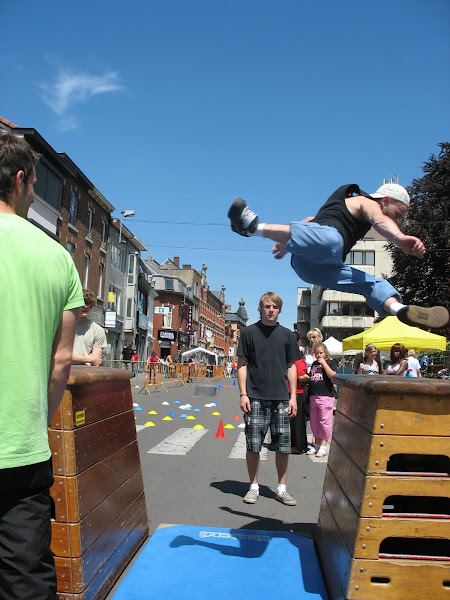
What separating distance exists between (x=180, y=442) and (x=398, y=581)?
23.6 ft

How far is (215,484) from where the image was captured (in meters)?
6.33

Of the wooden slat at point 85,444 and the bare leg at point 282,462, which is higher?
the wooden slat at point 85,444

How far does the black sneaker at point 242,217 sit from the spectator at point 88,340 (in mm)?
2982

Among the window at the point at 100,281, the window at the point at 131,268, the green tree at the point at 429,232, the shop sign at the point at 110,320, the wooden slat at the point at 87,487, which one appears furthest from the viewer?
the window at the point at 131,268

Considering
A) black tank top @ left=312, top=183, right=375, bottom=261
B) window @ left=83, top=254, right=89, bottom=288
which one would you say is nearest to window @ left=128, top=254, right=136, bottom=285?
window @ left=83, top=254, right=89, bottom=288

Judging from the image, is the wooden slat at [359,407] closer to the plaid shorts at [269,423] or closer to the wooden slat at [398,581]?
the wooden slat at [398,581]

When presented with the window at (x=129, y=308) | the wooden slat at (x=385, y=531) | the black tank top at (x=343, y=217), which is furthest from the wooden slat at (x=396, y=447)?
the window at (x=129, y=308)

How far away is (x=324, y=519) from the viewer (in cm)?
380

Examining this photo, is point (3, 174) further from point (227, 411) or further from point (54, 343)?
point (227, 411)

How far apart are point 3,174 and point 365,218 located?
7.74ft

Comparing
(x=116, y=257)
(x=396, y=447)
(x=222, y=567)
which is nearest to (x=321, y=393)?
(x=222, y=567)

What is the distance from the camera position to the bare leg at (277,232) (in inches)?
134

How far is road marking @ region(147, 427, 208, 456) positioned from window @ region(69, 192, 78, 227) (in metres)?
20.8

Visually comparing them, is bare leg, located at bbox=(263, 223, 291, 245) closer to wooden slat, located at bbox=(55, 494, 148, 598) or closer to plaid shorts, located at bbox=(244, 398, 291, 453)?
wooden slat, located at bbox=(55, 494, 148, 598)
